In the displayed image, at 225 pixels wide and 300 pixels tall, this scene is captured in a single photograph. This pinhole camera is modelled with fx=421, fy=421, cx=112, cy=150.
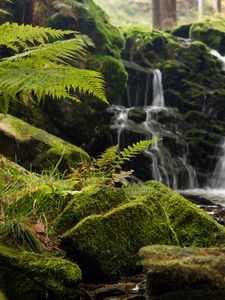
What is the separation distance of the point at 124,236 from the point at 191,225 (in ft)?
3.14

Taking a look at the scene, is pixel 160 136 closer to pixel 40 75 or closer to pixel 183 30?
pixel 183 30

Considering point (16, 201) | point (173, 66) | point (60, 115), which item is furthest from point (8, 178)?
point (173, 66)

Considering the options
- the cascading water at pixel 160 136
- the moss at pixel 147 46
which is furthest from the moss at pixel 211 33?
the cascading water at pixel 160 136

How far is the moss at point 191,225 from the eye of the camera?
153 inches

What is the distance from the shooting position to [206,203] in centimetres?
822

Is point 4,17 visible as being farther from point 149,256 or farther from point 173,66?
point 149,256

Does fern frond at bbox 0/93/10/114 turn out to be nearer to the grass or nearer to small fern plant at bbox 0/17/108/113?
small fern plant at bbox 0/17/108/113

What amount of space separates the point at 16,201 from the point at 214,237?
6.04 feet

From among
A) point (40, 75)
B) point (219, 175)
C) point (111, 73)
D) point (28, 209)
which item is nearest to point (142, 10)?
point (111, 73)

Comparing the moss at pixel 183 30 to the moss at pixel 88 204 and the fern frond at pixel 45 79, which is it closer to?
the moss at pixel 88 204

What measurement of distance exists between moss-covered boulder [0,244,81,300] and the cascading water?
8.22m

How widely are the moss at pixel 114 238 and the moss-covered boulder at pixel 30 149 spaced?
3.16 m

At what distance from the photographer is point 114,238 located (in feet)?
10.6

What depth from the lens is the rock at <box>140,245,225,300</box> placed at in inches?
90.9
